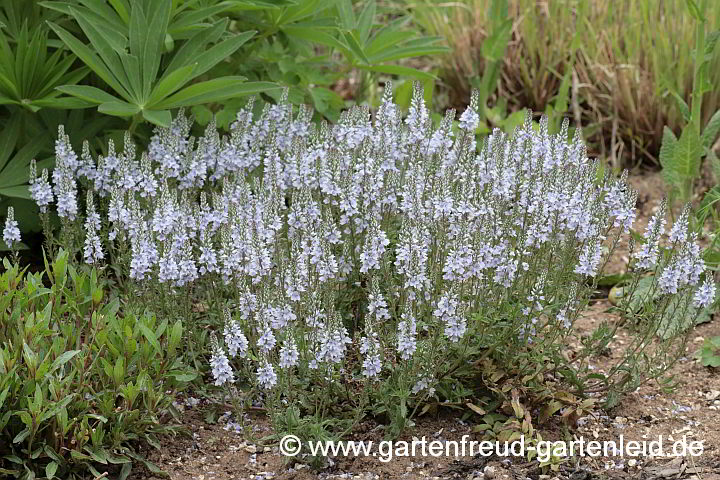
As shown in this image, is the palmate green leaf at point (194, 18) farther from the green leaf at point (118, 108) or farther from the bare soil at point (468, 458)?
the bare soil at point (468, 458)

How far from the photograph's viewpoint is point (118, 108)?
3756 millimetres

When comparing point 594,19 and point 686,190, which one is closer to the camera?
point 686,190

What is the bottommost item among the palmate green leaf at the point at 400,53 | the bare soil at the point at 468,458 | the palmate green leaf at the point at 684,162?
the bare soil at the point at 468,458

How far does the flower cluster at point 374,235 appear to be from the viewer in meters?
3.15

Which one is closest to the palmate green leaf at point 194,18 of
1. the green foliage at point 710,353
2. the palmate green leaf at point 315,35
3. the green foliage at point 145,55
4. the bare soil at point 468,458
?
the green foliage at point 145,55

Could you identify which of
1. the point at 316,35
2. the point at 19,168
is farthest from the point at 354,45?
the point at 19,168

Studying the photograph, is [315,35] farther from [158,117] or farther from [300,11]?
[158,117]

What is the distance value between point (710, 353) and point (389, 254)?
5.16 ft

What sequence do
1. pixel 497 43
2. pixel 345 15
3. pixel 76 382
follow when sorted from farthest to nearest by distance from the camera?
pixel 497 43 → pixel 345 15 → pixel 76 382

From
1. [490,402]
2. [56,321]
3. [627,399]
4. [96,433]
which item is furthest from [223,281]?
[627,399]

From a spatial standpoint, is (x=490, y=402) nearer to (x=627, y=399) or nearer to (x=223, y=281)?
(x=627, y=399)

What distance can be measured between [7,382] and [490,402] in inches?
69.5

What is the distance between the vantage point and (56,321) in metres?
3.42

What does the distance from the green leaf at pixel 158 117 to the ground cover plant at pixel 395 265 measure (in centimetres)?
14
